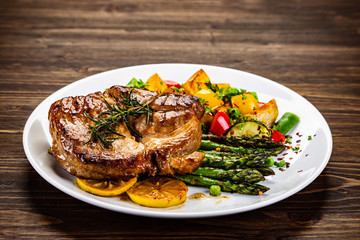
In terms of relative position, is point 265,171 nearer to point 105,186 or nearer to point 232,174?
point 232,174

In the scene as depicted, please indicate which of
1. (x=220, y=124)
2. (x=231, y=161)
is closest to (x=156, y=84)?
(x=220, y=124)

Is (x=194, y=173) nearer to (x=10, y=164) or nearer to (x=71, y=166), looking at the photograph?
(x=71, y=166)

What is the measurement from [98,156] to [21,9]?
629 centimetres

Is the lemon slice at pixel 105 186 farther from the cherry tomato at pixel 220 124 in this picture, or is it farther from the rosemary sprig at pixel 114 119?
the cherry tomato at pixel 220 124

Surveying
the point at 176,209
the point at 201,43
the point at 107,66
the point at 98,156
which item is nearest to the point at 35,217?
the point at 98,156

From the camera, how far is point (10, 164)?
185 inches

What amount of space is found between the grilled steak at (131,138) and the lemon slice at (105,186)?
68 millimetres

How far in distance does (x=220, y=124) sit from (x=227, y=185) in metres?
0.96

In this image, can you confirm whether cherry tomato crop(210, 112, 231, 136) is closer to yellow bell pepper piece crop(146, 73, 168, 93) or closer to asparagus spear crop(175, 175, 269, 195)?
asparagus spear crop(175, 175, 269, 195)

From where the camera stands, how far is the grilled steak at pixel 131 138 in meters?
3.90

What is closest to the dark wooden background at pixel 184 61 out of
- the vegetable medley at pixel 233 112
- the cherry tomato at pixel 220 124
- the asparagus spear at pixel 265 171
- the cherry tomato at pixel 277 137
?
the asparagus spear at pixel 265 171

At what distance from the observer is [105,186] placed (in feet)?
13.0

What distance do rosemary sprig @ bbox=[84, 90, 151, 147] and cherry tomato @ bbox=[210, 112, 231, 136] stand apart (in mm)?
979

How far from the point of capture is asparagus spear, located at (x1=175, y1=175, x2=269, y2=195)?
4.09 m
